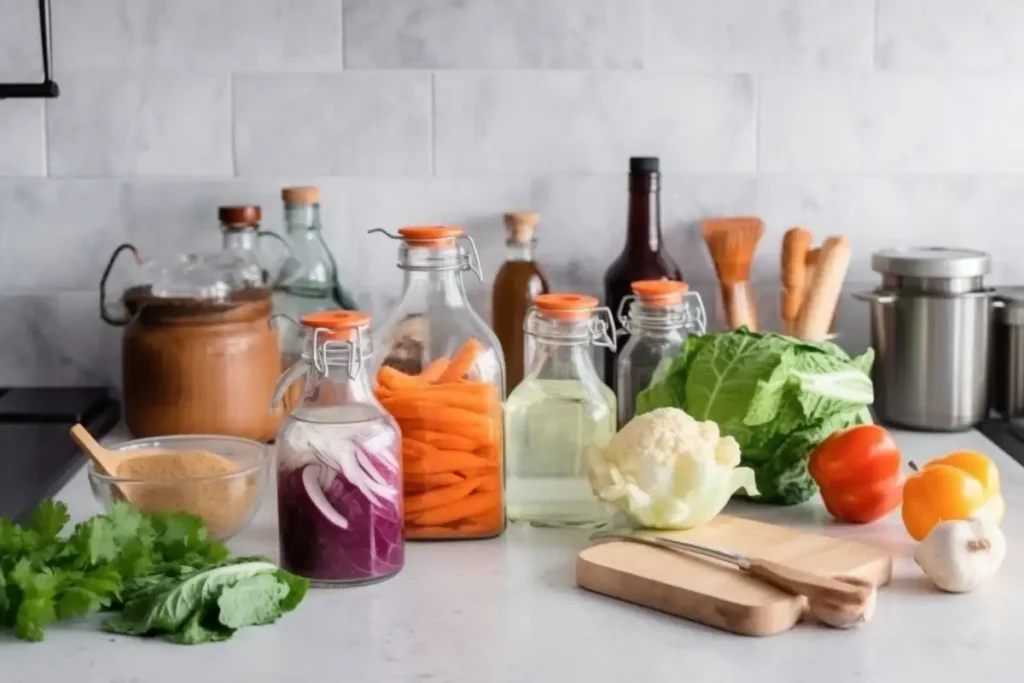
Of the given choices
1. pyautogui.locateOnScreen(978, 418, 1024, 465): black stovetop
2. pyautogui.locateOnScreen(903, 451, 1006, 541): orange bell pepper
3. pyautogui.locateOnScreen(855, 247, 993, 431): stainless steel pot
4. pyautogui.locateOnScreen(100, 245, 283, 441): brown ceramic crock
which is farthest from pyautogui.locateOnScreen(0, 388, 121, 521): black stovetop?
pyautogui.locateOnScreen(978, 418, 1024, 465): black stovetop

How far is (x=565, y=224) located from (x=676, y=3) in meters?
0.30

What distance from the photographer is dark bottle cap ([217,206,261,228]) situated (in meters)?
1.55

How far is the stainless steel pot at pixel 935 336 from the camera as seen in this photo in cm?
149

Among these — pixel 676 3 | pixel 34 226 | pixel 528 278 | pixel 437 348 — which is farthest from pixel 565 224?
pixel 34 226

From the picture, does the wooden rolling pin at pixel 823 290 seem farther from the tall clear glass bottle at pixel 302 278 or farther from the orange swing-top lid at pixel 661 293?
the tall clear glass bottle at pixel 302 278

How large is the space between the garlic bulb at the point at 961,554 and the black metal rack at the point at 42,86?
1.11 m

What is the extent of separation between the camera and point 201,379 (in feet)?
4.66

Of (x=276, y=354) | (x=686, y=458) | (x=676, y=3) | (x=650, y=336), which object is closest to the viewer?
(x=686, y=458)

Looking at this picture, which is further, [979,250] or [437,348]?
[979,250]

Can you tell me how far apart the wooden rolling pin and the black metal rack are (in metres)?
0.93

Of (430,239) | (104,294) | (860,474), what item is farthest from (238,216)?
(860,474)

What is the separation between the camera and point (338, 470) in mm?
1033

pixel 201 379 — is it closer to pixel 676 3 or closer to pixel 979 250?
pixel 676 3

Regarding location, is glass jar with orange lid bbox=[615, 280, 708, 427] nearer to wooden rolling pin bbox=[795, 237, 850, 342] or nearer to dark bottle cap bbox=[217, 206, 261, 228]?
wooden rolling pin bbox=[795, 237, 850, 342]
